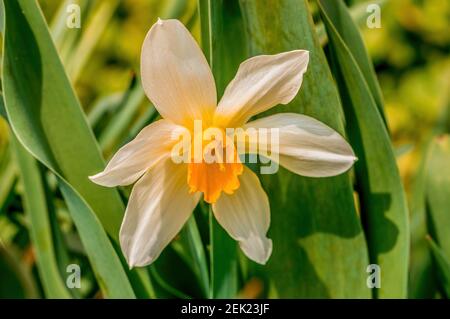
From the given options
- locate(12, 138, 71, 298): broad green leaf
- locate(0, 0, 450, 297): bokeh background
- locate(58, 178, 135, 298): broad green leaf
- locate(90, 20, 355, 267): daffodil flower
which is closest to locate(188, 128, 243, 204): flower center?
locate(90, 20, 355, 267): daffodil flower

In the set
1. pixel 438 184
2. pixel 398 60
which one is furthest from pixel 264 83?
pixel 398 60

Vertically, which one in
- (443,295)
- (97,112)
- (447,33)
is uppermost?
(447,33)

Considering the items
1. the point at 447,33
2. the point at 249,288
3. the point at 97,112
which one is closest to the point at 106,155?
the point at 97,112

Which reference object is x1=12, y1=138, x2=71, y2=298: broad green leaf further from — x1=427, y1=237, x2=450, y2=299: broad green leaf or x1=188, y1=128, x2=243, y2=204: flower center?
x1=427, y1=237, x2=450, y2=299: broad green leaf

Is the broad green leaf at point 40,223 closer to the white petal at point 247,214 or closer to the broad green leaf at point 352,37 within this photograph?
the white petal at point 247,214

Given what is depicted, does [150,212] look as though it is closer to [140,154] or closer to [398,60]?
[140,154]

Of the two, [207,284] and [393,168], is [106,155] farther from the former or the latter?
[393,168]
